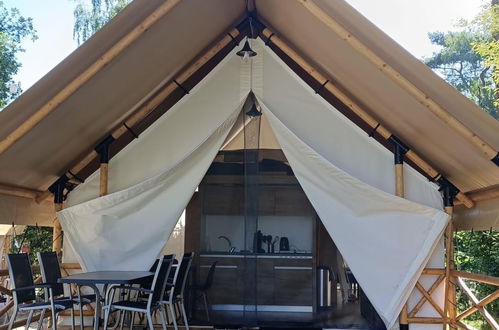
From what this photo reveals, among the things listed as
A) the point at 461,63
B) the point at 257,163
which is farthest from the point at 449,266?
the point at 461,63

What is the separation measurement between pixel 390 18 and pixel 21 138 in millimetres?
24258

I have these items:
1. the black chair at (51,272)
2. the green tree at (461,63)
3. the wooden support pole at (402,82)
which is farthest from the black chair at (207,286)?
the green tree at (461,63)

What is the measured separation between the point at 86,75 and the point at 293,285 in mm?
3552

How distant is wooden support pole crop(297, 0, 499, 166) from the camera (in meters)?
4.40

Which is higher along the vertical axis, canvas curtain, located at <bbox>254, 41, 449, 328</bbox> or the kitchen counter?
canvas curtain, located at <bbox>254, 41, 449, 328</bbox>

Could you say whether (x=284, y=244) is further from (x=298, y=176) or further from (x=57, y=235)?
(x=57, y=235)

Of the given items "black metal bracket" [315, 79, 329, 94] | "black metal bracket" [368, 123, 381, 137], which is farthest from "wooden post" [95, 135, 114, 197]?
"black metal bracket" [368, 123, 381, 137]

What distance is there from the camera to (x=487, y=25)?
11359 millimetres

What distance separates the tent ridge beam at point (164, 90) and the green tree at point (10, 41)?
11.4 m

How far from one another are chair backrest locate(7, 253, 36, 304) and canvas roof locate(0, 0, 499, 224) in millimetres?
930

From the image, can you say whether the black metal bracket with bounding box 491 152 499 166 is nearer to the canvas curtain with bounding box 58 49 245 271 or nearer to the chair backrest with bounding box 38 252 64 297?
the canvas curtain with bounding box 58 49 245 271

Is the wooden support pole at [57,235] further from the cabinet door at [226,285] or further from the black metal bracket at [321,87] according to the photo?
the black metal bracket at [321,87]

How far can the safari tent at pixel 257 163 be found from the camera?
505cm

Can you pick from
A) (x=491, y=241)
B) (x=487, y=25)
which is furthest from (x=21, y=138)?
(x=487, y=25)
